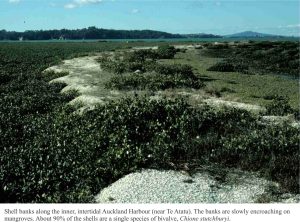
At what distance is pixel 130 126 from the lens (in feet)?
54.7

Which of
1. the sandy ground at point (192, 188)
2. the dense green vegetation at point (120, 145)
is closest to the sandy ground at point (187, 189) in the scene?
the sandy ground at point (192, 188)

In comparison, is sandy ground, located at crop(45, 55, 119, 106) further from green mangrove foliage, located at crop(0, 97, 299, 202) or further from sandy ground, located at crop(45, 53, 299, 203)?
sandy ground, located at crop(45, 53, 299, 203)

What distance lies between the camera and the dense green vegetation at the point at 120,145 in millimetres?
12469

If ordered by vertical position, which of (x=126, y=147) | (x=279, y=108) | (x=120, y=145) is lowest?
(x=120, y=145)

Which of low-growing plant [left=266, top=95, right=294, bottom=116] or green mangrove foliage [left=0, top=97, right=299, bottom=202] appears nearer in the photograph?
green mangrove foliage [left=0, top=97, right=299, bottom=202]

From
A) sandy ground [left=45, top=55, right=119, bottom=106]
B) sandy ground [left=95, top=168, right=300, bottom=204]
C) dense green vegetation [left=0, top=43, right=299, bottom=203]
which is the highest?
sandy ground [left=45, top=55, right=119, bottom=106]

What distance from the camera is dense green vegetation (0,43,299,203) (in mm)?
12469

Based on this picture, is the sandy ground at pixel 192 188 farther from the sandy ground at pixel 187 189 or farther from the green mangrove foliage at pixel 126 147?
the green mangrove foliage at pixel 126 147

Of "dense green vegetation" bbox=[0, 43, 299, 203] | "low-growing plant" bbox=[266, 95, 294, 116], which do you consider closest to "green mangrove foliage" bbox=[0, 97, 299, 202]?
"dense green vegetation" bbox=[0, 43, 299, 203]

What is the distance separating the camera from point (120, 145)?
14789mm

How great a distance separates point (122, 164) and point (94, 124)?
3.93 meters

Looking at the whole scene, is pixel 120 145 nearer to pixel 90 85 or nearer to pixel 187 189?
pixel 187 189

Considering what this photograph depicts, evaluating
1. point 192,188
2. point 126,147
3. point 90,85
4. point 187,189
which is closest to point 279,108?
point 126,147
